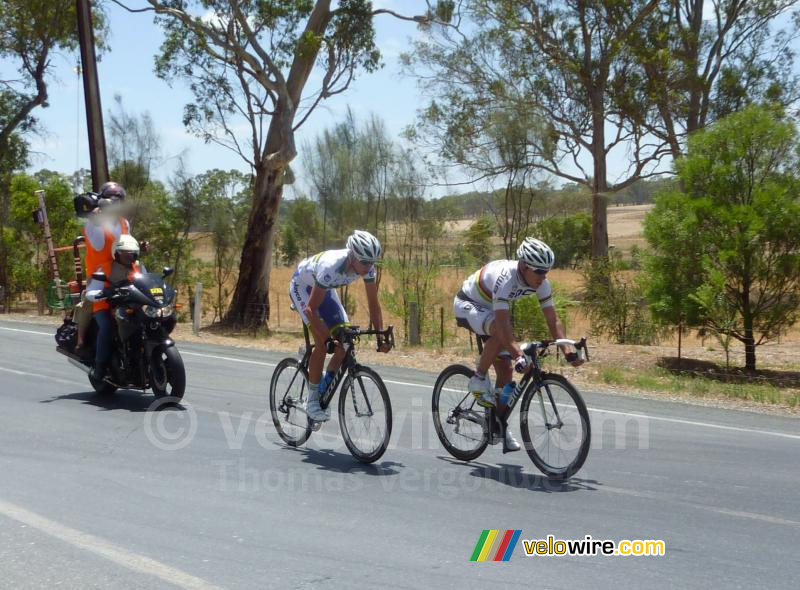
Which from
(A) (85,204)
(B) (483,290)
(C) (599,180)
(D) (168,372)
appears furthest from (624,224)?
(B) (483,290)

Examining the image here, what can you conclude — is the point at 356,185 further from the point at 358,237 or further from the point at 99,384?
the point at 358,237

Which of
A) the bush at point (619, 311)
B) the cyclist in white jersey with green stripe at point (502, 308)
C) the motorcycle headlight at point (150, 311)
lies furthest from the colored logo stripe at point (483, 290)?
the bush at point (619, 311)

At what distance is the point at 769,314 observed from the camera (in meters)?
16.4

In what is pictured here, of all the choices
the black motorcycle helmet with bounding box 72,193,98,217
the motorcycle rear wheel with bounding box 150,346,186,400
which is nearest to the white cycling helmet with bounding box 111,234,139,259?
the black motorcycle helmet with bounding box 72,193,98,217

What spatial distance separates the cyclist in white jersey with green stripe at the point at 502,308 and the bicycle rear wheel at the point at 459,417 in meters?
0.17

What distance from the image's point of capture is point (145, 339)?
9.20 meters

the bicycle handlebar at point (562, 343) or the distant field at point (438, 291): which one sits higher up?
the distant field at point (438, 291)

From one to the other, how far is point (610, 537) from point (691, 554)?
474 mm

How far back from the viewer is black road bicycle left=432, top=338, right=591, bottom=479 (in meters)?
6.45

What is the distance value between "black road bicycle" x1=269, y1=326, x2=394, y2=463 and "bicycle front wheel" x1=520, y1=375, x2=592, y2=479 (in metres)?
1.07

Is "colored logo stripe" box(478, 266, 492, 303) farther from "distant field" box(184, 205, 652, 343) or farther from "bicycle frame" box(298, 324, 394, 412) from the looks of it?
"distant field" box(184, 205, 652, 343)

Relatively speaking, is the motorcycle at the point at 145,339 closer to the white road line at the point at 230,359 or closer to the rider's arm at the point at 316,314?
the rider's arm at the point at 316,314

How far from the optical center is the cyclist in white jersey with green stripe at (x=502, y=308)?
6.59 m

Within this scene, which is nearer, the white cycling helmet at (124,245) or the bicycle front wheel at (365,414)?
the bicycle front wheel at (365,414)
